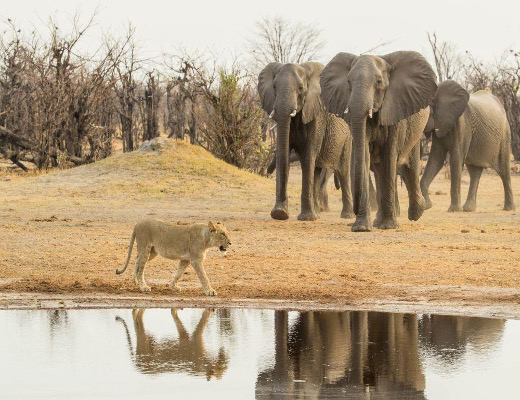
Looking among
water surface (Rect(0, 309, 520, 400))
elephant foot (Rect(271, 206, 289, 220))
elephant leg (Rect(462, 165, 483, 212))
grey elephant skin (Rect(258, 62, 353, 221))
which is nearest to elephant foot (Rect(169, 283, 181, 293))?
water surface (Rect(0, 309, 520, 400))

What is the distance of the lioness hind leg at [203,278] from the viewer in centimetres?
1004

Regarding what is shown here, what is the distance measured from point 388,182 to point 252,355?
9201mm

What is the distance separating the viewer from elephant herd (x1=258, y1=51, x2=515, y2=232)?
16109 millimetres

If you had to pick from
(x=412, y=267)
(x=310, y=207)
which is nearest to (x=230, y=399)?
(x=412, y=267)

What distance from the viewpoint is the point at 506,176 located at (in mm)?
23703

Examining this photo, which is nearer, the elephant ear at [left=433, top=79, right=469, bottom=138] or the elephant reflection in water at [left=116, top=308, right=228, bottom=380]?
the elephant reflection in water at [left=116, top=308, right=228, bottom=380]

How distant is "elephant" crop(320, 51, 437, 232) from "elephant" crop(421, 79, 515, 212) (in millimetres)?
4029

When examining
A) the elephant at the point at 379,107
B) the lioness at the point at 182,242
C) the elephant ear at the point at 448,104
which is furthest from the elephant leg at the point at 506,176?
the lioness at the point at 182,242

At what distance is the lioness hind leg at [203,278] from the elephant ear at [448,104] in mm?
12018

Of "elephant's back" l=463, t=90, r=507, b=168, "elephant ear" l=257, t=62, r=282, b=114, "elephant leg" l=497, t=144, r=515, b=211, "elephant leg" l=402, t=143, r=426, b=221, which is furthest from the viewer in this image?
"elephant's back" l=463, t=90, r=507, b=168

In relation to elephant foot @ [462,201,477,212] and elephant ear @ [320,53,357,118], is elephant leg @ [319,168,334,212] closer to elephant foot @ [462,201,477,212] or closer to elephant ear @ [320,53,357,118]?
elephant foot @ [462,201,477,212]

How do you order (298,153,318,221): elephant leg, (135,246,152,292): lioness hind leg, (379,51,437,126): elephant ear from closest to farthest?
(135,246,152,292): lioness hind leg → (379,51,437,126): elephant ear → (298,153,318,221): elephant leg

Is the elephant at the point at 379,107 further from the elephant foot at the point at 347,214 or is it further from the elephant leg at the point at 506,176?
the elephant leg at the point at 506,176

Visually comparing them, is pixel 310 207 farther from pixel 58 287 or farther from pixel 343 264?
pixel 58 287
